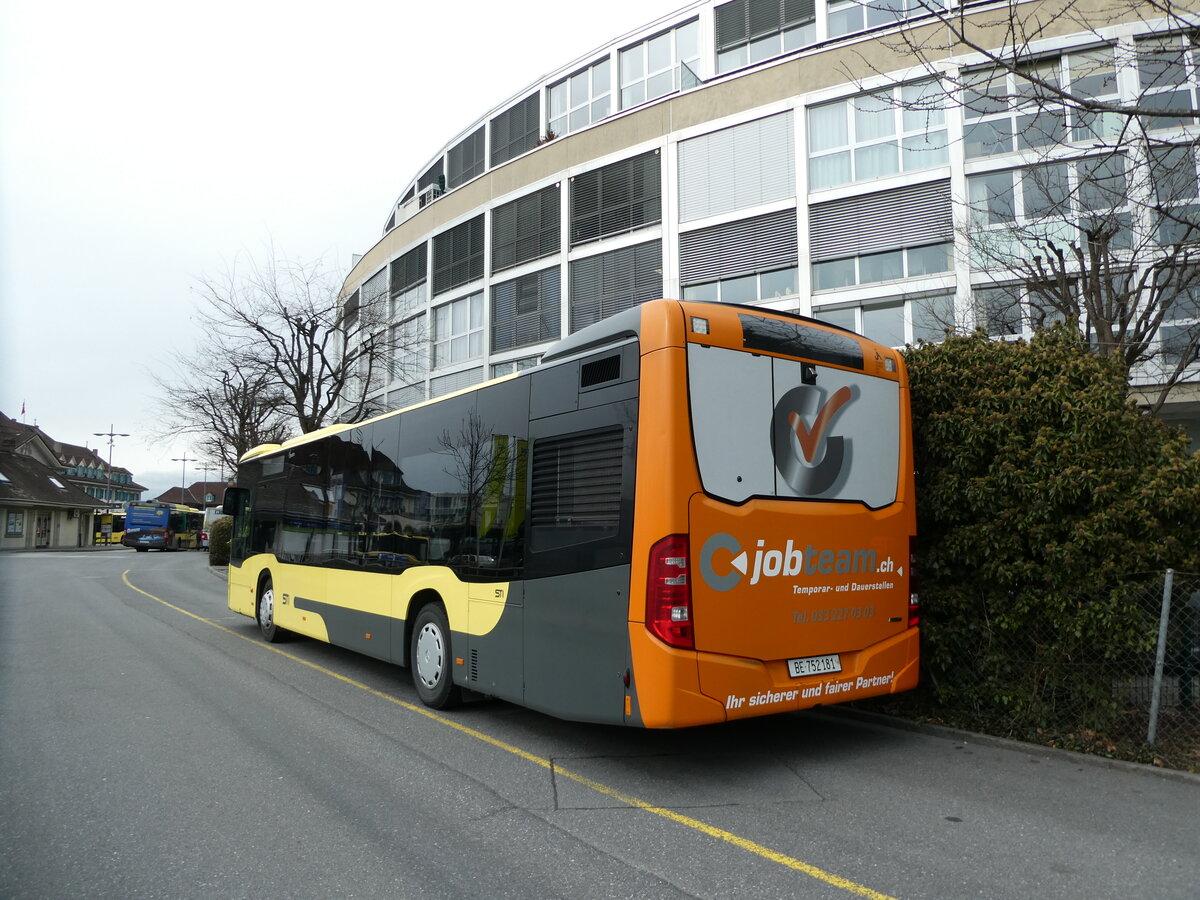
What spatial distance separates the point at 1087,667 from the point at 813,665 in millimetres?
2226

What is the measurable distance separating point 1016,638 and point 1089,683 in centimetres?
57

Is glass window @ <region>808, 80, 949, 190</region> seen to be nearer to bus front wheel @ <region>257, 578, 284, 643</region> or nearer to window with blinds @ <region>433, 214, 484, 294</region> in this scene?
window with blinds @ <region>433, 214, 484, 294</region>

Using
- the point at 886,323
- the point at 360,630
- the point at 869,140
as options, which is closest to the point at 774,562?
the point at 360,630

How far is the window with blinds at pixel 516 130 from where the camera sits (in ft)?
91.8

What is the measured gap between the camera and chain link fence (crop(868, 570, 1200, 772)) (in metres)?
5.58

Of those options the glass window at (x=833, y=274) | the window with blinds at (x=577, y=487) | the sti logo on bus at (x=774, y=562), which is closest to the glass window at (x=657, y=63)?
the glass window at (x=833, y=274)

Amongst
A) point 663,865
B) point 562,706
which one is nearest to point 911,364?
point 562,706

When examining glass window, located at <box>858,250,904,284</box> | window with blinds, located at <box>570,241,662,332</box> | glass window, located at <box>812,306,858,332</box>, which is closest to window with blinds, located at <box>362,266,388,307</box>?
window with blinds, located at <box>570,241,662,332</box>

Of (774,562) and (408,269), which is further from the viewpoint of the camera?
(408,269)

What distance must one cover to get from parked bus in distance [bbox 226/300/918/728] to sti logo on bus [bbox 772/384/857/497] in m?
0.01

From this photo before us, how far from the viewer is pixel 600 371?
5566 millimetres

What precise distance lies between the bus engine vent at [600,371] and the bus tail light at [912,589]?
8.96 feet

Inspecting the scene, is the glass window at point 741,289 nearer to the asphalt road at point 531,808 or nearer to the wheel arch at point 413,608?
the wheel arch at point 413,608

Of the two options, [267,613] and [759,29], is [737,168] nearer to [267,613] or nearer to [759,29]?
[759,29]
